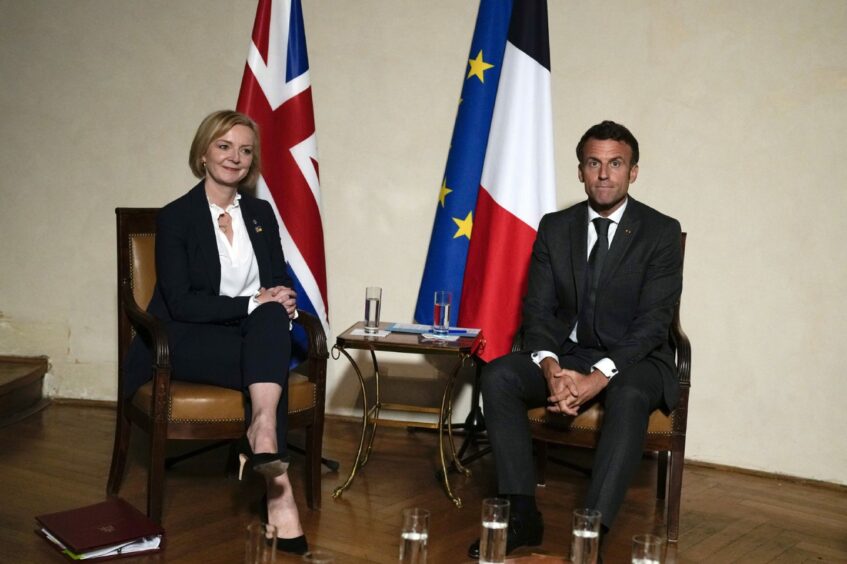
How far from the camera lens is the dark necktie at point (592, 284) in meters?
3.26

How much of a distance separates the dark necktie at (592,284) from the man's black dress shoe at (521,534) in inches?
26.9

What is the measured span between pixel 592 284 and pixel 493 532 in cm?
152

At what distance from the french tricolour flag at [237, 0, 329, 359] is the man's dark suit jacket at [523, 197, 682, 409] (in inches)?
44.6

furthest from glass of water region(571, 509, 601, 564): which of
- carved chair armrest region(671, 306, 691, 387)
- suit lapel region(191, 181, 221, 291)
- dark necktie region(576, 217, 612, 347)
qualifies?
suit lapel region(191, 181, 221, 291)

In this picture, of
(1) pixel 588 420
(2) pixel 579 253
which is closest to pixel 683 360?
(1) pixel 588 420

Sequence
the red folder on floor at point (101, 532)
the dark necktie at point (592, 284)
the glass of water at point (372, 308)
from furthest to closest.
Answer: the glass of water at point (372, 308)
the dark necktie at point (592, 284)
the red folder on floor at point (101, 532)

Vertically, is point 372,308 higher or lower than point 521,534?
higher

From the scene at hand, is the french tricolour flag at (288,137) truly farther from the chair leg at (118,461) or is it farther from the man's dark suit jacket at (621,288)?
the man's dark suit jacket at (621,288)

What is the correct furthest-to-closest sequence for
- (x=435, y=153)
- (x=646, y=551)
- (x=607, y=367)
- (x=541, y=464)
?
(x=435, y=153)
(x=541, y=464)
(x=607, y=367)
(x=646, y=551)

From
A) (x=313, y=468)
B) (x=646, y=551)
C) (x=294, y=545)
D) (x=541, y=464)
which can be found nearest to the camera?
(x=646, y=551)

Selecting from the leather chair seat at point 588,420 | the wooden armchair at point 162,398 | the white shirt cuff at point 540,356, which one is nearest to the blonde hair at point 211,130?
the wooden armchair at point 162,398

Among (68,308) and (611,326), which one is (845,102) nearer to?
(611,326)

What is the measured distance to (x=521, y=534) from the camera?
2.89m

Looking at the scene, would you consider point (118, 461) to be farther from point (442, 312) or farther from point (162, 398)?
point (442, 312)
